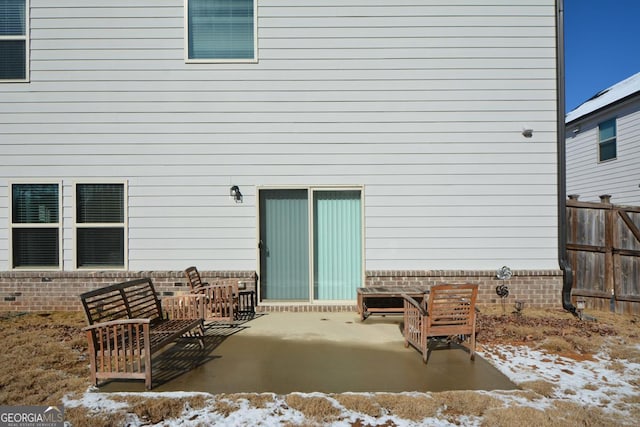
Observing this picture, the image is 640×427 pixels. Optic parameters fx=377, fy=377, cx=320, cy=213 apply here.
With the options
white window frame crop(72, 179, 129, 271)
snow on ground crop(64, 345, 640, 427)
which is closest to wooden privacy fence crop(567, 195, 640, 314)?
snow on ground crop(64, 345, 640, 427)

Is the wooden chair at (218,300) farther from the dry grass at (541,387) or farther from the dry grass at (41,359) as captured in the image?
the dry grass at (541,387)

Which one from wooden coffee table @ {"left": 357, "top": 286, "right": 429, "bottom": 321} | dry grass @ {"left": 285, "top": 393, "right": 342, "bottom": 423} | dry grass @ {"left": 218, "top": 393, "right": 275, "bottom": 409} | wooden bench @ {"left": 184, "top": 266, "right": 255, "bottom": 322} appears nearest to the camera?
dry grass @ {"left": 285, "top": 393, "right": 342, "bottom": 423}

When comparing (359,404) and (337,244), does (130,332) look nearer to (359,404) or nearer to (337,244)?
(359,404)

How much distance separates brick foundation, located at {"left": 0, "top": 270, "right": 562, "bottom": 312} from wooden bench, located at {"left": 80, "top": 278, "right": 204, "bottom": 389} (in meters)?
1.46

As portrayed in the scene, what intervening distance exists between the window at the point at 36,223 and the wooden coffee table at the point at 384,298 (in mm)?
5265

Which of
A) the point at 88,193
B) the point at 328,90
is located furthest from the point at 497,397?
the point at 88,193

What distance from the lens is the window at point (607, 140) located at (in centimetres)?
1130

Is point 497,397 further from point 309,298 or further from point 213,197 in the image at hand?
point 213,197

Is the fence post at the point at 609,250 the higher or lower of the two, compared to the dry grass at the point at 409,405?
higher

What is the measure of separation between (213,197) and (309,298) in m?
2.39

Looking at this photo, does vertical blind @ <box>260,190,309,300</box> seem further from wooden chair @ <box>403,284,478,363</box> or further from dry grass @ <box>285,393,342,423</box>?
dry grass @ <box>285,393,342,423</box>

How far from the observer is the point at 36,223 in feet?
21.4

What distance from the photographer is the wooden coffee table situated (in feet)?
18.7

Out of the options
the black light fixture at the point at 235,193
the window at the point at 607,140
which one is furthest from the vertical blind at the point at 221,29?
the window at the point at 607,140
